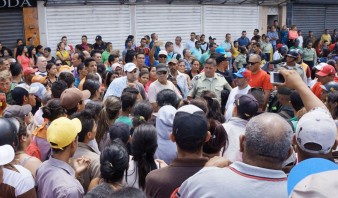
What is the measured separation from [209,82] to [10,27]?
9.22 meters

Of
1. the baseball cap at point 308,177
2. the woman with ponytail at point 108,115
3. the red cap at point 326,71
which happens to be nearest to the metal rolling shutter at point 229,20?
the red cap at point 326,71

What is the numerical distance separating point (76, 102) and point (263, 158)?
120 inches

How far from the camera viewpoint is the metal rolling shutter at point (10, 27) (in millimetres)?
13172

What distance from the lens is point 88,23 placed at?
47.5ft

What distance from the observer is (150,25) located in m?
15.9

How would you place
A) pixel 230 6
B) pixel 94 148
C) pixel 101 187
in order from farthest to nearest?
1. pixel 230 6
2. pixel 94 148
3. pixel 101 187

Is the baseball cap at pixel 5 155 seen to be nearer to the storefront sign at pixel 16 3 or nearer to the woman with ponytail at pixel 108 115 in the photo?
the woman with ponytail at pixel 108 115

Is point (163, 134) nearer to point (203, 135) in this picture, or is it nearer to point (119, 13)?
point (203, 135)

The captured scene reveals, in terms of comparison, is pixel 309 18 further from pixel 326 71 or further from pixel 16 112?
pixel 16 112

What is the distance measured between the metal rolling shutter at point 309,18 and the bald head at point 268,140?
20.0 m

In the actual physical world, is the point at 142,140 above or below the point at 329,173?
below

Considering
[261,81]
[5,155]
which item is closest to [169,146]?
[5,155]

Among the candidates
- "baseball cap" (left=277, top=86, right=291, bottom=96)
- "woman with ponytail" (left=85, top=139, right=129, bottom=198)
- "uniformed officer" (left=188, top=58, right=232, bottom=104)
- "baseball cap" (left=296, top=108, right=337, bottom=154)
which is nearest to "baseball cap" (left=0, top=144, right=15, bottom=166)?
"woman with ponytail" (left=85, top=139, right=129, bottom=198)

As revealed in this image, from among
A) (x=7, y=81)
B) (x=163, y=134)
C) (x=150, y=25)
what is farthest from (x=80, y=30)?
(x=163, y=134)
